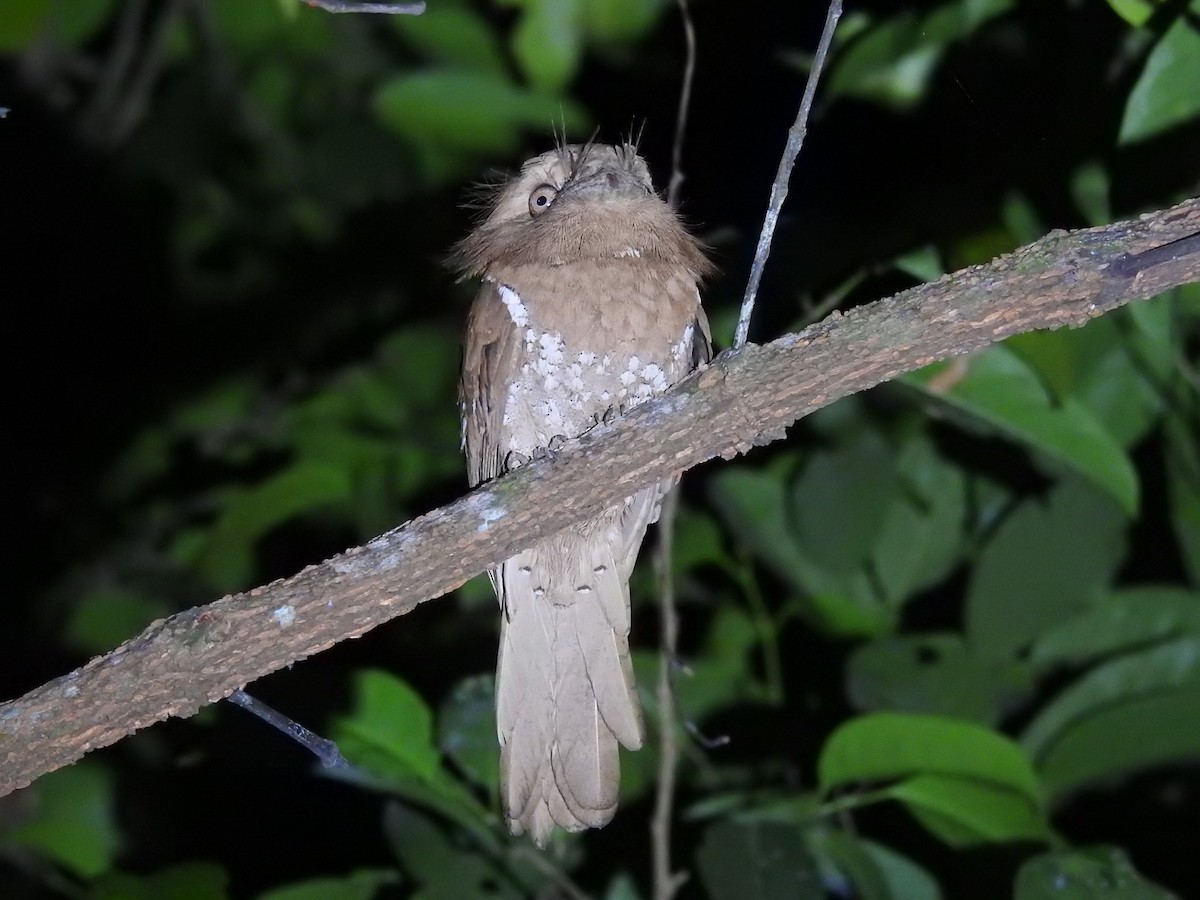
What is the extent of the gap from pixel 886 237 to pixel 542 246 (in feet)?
3.32

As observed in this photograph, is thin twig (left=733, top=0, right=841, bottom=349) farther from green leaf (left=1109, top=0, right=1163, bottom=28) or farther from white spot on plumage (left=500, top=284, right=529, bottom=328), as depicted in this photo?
white spot on plumage (left=500, top=284, right=529, bottom=328)

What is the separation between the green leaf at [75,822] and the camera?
11.2ft

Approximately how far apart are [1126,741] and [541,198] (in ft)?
6.39

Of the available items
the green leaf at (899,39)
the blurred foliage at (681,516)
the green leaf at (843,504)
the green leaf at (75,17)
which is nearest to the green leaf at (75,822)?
the blurred foliage at (681,516)

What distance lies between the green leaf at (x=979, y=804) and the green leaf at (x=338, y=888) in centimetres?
130

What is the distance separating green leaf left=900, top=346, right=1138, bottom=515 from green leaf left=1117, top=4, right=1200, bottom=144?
0.60m

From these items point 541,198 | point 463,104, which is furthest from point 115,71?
point 541,198

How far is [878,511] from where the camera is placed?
356 cm

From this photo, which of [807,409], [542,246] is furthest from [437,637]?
[807,409]

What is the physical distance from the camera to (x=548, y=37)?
3711mm

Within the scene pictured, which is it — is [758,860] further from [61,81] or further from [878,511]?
[61,81]

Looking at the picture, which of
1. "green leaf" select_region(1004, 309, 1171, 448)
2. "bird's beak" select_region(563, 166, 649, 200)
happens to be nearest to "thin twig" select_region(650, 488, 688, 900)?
"bird's beak" select_region(563, 166, 649, 200)

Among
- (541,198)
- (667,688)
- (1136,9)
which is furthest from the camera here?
(667,688)

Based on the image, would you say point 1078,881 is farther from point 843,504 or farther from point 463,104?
point 463,104
